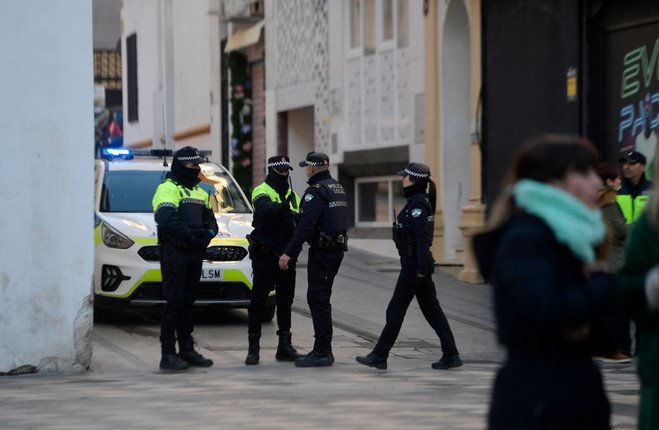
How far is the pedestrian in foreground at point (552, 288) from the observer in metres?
4.18

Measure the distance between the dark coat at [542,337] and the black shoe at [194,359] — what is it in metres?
7.72

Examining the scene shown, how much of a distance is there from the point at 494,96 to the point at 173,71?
20082 mm

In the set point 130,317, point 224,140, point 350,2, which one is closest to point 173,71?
point 224,140

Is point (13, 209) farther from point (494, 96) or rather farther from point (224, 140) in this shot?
point (224, 140)

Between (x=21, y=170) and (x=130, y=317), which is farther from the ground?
(x=21, y=170)

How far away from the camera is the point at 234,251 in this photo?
14.4 meters

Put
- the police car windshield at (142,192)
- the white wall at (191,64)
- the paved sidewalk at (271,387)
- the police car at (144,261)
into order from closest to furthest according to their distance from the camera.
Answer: the paved sidewalk at (271,387) → the police car at (144,261) → the police car windshield at (142,192) → the white wall at (191,64)

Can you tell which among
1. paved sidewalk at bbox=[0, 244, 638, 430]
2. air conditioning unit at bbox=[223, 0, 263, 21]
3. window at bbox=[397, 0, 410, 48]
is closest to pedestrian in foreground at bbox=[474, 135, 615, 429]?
paved sidewalk at bbox=[0, 244, 638, 430]

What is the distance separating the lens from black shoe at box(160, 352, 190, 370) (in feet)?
A: 37.9

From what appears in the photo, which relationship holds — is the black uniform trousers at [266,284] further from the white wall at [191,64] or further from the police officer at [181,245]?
the white wall at [191,64]

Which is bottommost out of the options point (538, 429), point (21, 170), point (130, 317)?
point (130, 317)

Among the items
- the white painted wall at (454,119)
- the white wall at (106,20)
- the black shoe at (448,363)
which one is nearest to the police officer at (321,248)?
the black shoe at (448,363)

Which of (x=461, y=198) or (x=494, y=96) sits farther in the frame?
(x=461, y=198)

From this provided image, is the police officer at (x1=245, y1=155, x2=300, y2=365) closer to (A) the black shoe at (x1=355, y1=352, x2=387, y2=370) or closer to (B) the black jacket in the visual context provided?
(A) the black shoe at (x1=355, y1=352, x2=387, y2=370)
